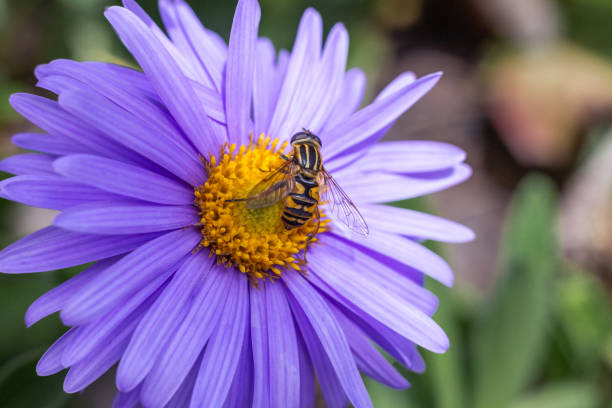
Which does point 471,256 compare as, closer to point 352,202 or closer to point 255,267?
point 352,202

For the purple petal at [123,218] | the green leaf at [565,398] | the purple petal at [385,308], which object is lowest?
the green leaf at [565,398]

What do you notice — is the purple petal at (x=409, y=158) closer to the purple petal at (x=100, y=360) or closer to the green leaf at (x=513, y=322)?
the green leaf at (x=513, y=322)

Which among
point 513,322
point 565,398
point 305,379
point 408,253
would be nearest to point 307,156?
point 408,253

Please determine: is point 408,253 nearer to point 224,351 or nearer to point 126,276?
point 224,351

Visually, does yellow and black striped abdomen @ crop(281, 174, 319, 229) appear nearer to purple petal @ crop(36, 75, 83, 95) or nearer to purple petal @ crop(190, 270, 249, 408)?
purple petal @ crop(190, 270, 249, 408)

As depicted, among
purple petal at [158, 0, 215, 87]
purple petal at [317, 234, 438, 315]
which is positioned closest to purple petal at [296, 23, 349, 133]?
purple petal at [158, 0, 215, 87]

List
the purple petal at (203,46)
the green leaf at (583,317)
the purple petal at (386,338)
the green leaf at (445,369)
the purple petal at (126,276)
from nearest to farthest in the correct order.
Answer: the purple petal at (126,276) < the purple petal at (386,338) < the purple petal at (203,46) < the green leaf at (445,369) < the green leaf at (583,317)

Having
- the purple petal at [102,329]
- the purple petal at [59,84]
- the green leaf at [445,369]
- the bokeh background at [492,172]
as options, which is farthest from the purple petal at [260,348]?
the green leaf at [445,369]
